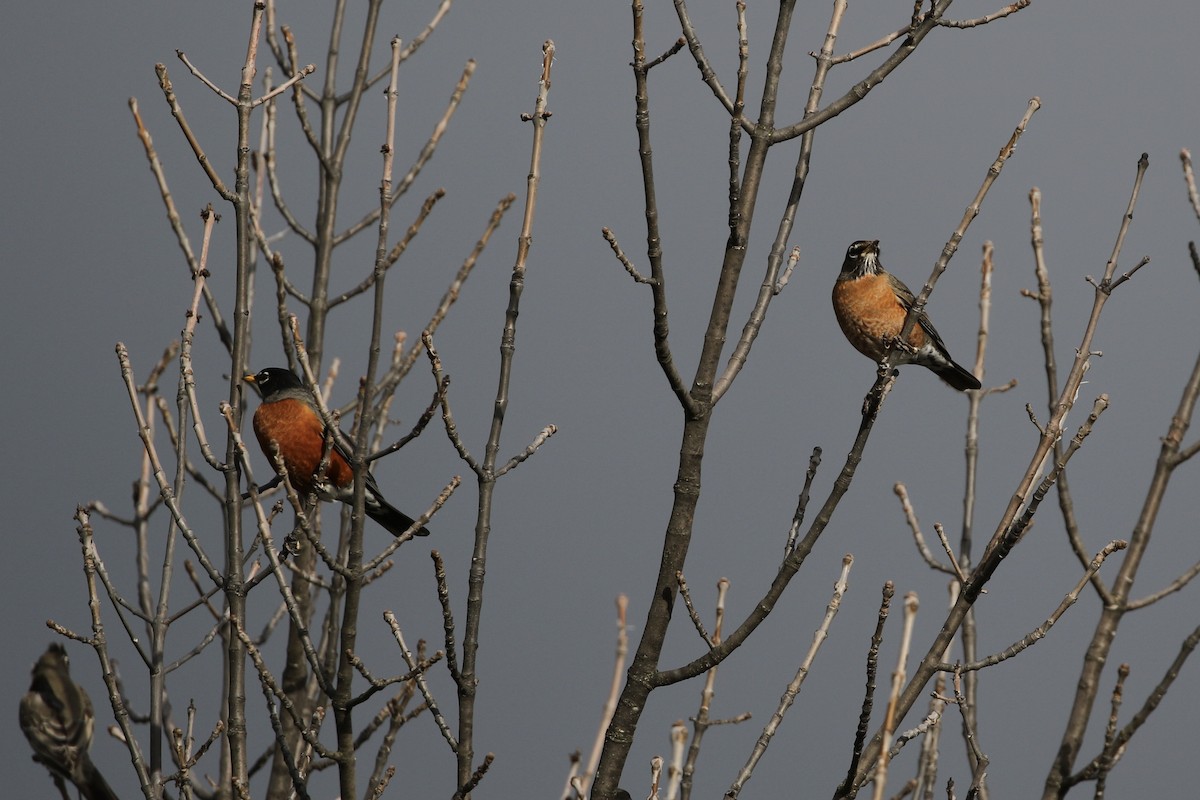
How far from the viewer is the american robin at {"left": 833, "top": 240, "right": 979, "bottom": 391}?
553 centimetres

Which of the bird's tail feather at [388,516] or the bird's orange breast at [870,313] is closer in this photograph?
the bird's orange breast at [870,313]

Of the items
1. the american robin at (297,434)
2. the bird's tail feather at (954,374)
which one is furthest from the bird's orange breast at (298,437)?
the bird's tail feather at (954,374)

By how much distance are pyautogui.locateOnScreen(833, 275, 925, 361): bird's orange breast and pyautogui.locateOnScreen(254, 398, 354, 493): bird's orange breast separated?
2390 mm

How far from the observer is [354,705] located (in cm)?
247

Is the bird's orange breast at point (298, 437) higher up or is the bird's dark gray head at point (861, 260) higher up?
the bird's dark gray head at point (861, 260)

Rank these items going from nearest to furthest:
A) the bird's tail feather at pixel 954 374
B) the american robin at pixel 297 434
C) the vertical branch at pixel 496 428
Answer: the vertical branch at pixel 496 428
the american robin at pixel 297 434
the bird's tail feather at pixel 954 374

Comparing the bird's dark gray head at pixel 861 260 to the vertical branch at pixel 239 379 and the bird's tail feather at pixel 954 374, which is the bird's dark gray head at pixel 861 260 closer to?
the bird's tail feather at pixel 954 374

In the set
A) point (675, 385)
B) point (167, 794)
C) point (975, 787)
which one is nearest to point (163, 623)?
point (167, 794)


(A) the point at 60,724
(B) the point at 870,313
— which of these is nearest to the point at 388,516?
(B) the point at 870,313

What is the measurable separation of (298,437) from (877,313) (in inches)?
105

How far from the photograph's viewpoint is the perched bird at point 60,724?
8.54ft

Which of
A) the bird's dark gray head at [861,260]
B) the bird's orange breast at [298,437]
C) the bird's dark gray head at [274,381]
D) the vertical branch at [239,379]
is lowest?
the vertical branch at [239,379]

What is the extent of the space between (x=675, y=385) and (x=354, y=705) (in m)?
0.92

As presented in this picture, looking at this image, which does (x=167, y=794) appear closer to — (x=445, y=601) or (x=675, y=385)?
(x=445, y=601)
